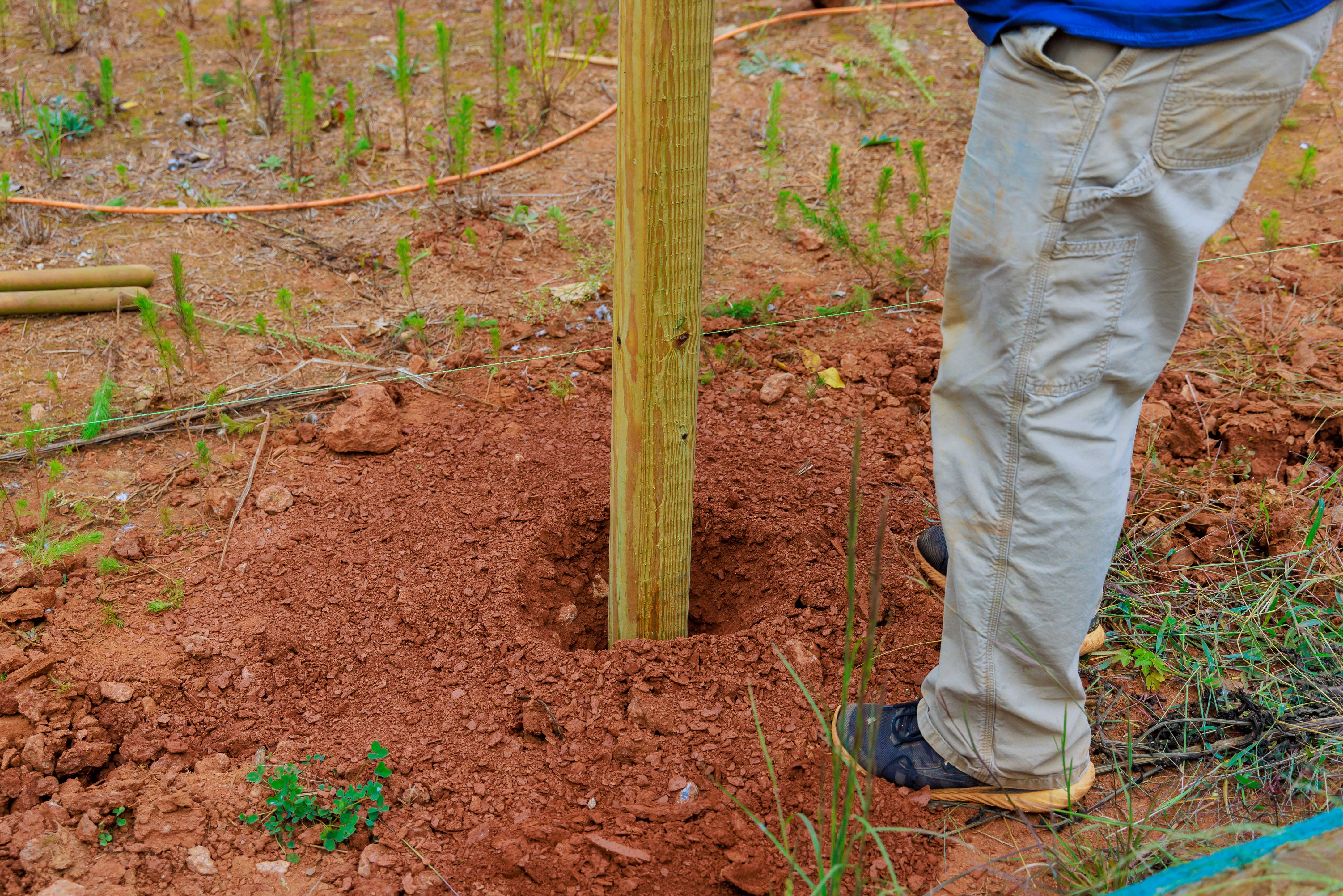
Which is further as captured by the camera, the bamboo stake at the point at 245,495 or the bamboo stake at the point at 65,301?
the bamboo stake at the point at 65,301

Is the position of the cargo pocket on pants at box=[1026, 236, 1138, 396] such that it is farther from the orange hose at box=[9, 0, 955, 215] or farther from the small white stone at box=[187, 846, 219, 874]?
the orange hose at box=[9, 0, 955, 215]

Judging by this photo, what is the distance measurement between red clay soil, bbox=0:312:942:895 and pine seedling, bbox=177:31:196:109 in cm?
218

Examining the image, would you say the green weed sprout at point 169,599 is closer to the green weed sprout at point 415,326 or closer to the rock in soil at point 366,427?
the rock in soil at point 366,427

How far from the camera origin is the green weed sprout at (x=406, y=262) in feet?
10.2

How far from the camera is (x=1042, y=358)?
150 centimetres

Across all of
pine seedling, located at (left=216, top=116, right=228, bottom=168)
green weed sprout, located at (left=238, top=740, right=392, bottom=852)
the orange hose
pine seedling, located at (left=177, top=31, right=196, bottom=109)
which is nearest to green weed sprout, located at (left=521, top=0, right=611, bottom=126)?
the orange hose

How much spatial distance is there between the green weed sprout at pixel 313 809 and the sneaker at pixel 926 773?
878 millimetres

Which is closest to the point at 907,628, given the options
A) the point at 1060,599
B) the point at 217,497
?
the point at 1060,599

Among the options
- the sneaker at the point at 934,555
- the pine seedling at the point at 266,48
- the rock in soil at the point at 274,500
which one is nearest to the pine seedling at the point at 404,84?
the pine seedling at the point at 266,48

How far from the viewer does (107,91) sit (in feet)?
13.9

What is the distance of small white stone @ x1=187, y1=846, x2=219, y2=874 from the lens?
5.75 ft

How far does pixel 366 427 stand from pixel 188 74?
2.41 m

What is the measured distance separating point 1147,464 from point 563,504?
5.08ft

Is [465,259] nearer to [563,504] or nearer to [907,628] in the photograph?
[563,504]
